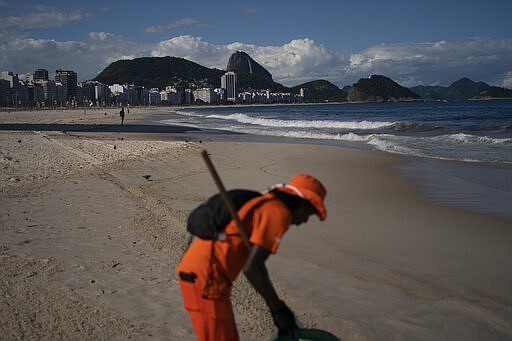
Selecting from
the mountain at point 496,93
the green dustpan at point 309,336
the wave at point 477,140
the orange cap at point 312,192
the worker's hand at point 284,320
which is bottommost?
the wave at point 477,140

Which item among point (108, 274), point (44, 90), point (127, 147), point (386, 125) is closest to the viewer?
point (108, 274)

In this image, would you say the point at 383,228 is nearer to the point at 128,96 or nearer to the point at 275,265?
the point at 275,265

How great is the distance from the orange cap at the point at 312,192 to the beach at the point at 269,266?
6.36ft

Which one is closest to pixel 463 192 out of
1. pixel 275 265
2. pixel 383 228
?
pixel 383 228

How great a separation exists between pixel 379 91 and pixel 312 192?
16306 cm

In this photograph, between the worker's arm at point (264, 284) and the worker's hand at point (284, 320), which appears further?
the worker's hand at point (284, 320)

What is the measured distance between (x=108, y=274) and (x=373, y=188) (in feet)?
22.9

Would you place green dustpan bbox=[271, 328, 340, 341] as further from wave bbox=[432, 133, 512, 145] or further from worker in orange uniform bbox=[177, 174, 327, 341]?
wave bbox=[432, 133, 512, 145]

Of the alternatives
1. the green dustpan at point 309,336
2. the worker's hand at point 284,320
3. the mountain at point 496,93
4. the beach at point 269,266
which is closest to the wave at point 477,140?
the beach at point 269,266

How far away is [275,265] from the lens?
535 centimetres

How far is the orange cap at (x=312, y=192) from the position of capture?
2.23 meters

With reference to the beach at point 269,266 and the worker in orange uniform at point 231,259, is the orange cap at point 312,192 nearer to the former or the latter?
the worker in orange uniform at point 231,259

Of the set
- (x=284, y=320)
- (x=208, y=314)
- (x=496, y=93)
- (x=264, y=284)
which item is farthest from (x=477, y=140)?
(x=496, y=93)

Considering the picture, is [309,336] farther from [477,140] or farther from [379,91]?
[379,91]
